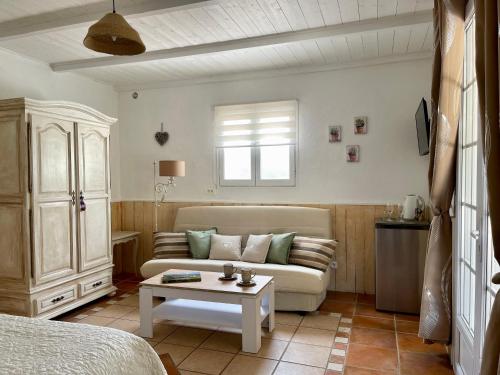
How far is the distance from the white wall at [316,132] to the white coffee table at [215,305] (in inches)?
63.1

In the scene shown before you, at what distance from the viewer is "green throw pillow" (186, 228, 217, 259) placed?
4020 mm

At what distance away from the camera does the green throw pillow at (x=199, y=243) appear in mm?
4020

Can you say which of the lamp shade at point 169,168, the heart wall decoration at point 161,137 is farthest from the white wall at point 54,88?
the lamp shade at point 169,168

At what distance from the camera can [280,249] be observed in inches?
148

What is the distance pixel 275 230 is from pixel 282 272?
0.76 meters

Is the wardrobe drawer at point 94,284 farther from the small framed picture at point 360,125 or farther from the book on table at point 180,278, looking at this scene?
the small framed picture at point 360,125

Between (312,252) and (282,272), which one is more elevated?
(312,252)

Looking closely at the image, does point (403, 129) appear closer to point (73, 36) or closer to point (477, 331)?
point (477, 331)

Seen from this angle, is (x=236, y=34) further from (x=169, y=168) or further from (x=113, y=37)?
(x=169, y=168)

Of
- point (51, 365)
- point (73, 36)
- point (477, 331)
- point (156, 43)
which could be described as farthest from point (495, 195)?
point (73, 36)

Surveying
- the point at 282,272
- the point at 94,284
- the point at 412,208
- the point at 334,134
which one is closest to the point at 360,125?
the point at 334,134

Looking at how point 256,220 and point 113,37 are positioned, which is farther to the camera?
point 256,220

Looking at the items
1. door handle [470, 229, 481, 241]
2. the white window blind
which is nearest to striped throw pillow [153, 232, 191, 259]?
the white window blind

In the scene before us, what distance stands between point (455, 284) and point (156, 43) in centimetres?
316
